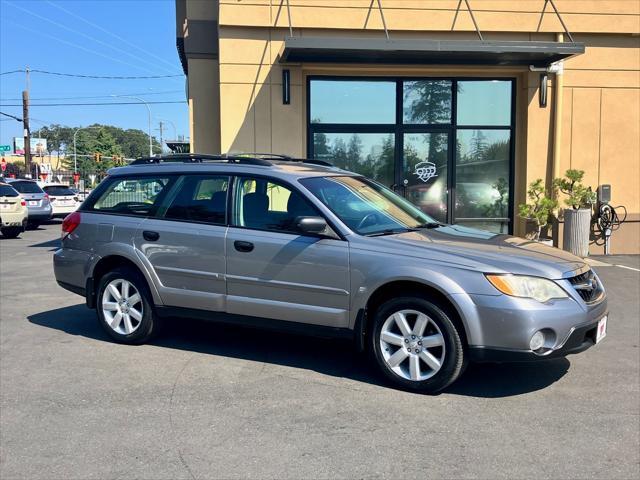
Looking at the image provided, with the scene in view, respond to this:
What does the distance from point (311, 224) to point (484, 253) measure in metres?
1.32

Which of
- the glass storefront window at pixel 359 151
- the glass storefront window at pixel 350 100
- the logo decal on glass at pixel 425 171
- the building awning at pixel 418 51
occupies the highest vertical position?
the building awning at pixel 418 51

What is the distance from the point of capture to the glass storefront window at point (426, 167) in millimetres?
12703

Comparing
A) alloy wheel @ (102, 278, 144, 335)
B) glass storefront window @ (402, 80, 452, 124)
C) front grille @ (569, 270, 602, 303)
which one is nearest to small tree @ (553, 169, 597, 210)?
glass storefront window @ (402, 80, 452, 124)

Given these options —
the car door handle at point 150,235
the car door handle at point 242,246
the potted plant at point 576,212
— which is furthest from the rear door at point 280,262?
the potted plant at point 576,212

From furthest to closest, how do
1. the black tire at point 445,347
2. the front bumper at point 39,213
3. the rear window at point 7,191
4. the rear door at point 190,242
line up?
the front bumper at point 39,213 < the rear window at point 7,191 < the rear door at point 190,242 < the black tire at point 445,347

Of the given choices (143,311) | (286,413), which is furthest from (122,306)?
(286,413)

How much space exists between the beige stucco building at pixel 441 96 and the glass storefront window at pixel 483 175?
0.07 ft

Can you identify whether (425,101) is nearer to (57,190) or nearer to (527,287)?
(527,287)

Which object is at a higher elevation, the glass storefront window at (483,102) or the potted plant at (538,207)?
the glass storefront window at (483,102)

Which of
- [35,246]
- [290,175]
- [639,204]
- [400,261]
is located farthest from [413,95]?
[35,246]

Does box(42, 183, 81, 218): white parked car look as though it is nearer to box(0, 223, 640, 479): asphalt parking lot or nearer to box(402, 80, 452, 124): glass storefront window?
box(402, 80, 452, 124): glass storefront window

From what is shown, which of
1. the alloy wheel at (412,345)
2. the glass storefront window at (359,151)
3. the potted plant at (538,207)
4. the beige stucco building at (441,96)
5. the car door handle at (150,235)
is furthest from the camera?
the glass storefront window at (359,151)

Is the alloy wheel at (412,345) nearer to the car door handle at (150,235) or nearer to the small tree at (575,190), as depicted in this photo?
the car door handle at (150,235)

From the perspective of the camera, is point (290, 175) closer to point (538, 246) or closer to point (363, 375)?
point (363, 375)
